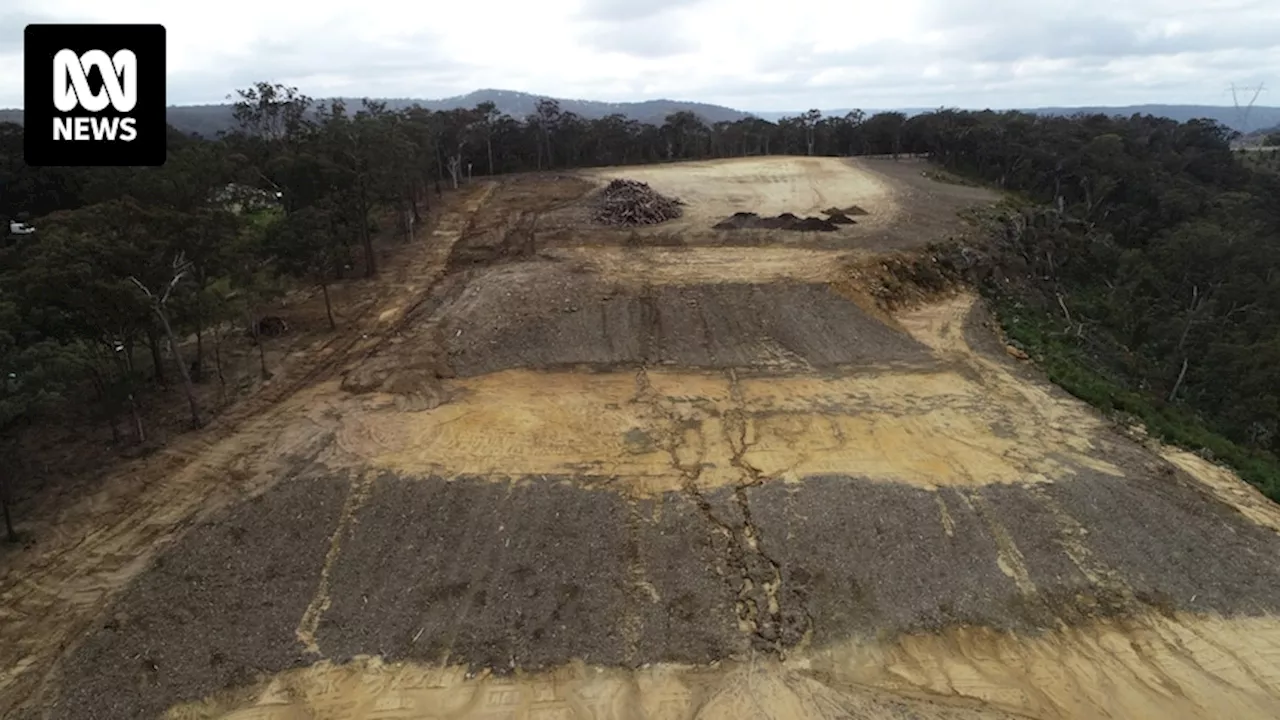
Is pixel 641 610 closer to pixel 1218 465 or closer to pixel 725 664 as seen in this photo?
pixel 725 664

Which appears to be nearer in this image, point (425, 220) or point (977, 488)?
point (977, 488)

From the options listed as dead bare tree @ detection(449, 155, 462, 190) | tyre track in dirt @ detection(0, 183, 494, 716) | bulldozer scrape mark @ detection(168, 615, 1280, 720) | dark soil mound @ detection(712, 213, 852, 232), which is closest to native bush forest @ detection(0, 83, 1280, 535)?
dead bare tree @ detection(449, 155, 462, 190)

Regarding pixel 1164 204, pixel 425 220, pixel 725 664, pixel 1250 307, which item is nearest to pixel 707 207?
pixel 425 220

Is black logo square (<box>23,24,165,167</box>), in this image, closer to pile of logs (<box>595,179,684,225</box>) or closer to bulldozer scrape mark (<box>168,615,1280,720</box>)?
bulldozer scrape mark (<box>168,615,1280,720</box>)

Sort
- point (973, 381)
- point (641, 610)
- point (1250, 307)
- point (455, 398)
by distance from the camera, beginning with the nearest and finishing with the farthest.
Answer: point (641, 610) < point (455, 398) < point (973, 381) < point (1250, 307)

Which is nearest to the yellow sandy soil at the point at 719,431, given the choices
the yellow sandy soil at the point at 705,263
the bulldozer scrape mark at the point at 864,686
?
the bulldozer scrape mark at the point at 864,686
